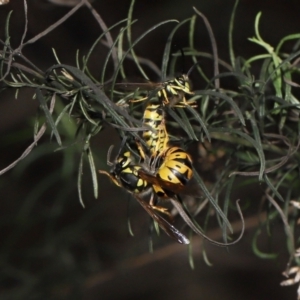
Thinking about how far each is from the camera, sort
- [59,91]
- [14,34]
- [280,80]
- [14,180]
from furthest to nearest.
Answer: [14,180], [14,34], [280,80], [59,91]

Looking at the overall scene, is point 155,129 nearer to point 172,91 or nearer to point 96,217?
point 172,91

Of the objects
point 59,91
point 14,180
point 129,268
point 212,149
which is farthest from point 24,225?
point 59,91

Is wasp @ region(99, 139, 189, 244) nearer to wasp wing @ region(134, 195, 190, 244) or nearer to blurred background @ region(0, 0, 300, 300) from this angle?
wasp wing @ region(134, 195, 190, 244)

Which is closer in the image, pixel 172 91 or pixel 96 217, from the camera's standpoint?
pixel 172 91

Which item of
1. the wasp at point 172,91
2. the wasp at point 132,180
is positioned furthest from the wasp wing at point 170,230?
the wasp at point 172,91

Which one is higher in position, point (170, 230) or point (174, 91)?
point (174, 91)

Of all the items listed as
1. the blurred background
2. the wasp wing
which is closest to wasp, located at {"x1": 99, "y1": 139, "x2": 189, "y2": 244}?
the wasp wing

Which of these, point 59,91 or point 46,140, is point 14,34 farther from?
point 59,91

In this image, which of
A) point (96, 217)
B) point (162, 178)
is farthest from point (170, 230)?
point (96, 217)

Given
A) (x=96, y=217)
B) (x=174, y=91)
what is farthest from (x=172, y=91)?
(x=96, y=217)
